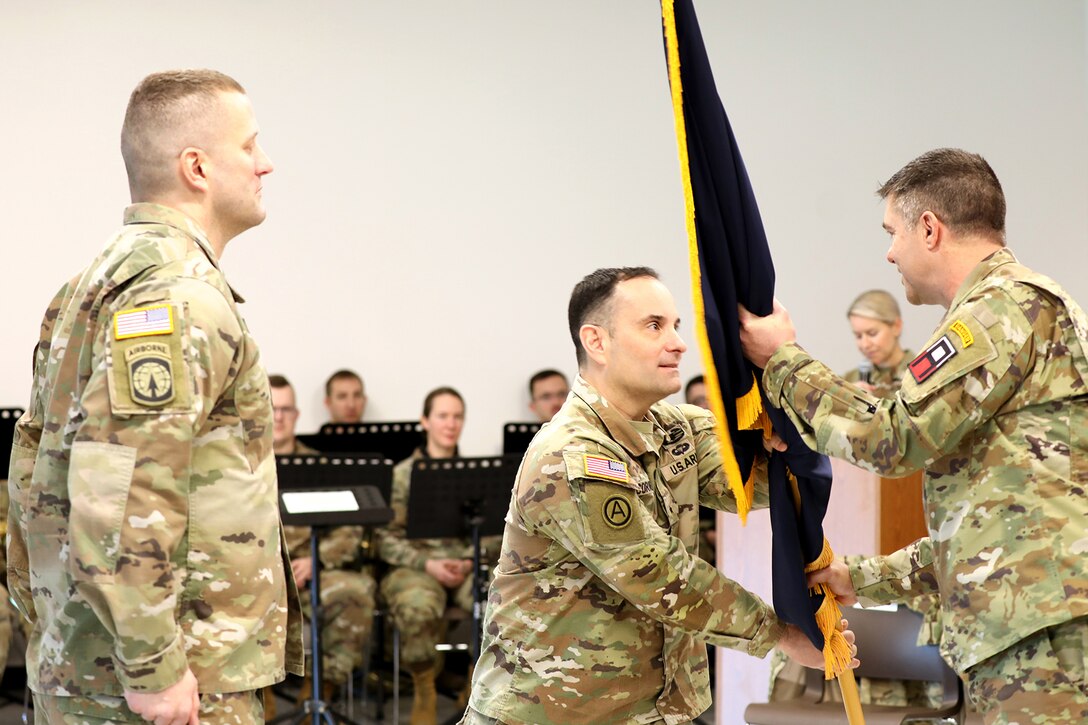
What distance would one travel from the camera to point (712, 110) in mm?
2539

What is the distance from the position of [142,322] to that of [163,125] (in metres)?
0.43

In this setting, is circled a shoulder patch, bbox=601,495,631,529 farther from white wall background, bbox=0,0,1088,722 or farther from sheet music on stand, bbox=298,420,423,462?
white wall background, bbox=0,0,1088,722

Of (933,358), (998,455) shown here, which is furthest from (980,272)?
(998,455)

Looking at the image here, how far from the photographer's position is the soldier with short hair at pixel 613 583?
2.60m

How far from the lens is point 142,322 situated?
A: 2105mm

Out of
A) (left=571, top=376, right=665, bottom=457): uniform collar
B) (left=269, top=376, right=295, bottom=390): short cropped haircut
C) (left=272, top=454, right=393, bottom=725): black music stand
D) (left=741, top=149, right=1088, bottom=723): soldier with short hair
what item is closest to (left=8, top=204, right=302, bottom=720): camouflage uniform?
(left=571, top=376, right=665, bottom=457): uniform collar

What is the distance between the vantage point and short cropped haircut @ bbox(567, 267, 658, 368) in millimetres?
3041

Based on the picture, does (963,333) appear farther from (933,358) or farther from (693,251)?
(693,251)

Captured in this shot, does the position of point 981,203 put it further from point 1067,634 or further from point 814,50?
point 814,50

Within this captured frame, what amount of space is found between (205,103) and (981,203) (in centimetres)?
156

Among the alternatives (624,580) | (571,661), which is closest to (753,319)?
(624,580)

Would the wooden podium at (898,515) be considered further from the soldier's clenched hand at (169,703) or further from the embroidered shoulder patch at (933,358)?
the soldier's clenched hand at (169,703)

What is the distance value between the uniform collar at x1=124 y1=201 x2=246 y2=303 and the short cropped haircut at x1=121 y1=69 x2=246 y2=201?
0.14 ft

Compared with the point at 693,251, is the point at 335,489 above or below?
below
